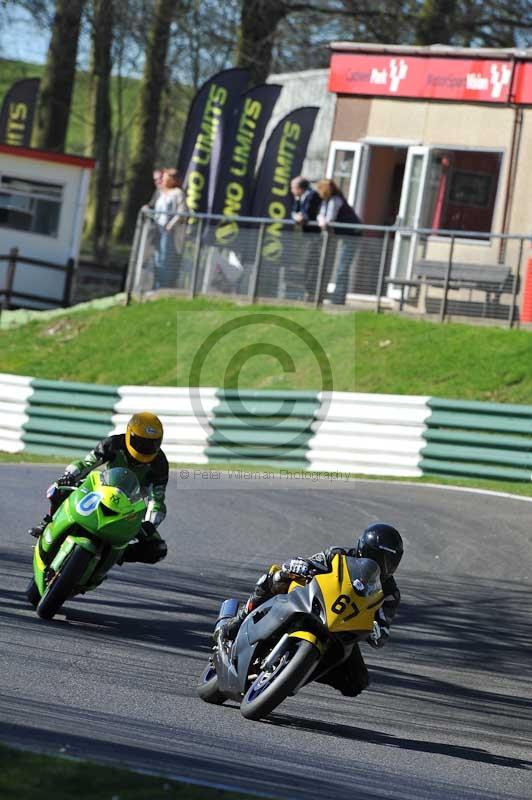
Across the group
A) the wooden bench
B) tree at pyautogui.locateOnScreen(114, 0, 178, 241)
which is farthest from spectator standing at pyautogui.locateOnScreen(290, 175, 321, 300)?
tree at pyautogui.locateOnScreen(114, 0, 178, 241)

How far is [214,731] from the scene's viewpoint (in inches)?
257

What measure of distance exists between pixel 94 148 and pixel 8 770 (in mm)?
40269

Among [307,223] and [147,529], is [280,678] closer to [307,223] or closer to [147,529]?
[147,529]

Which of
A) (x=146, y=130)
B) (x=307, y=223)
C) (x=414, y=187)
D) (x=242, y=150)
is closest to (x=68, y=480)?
(x=307, y=223)

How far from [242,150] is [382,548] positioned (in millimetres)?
19354

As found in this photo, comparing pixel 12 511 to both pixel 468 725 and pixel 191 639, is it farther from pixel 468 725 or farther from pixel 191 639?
pixel 468 725

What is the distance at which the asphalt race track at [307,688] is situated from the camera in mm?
6004

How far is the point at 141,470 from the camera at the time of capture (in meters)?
9.53

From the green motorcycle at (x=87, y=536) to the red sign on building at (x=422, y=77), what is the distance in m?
15.5

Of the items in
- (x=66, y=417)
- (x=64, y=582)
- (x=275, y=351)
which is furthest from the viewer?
(x=275, y=351)

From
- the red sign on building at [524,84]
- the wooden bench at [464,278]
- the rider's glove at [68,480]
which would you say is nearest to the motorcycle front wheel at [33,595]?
the rider's glove at [68,480]

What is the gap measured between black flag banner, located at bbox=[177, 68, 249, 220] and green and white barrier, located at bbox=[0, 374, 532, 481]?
23.8 feet

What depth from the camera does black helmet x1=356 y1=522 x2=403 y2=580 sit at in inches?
277

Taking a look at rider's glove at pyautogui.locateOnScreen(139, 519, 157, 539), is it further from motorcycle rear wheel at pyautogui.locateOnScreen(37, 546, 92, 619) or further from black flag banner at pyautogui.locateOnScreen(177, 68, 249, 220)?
black flag banner at pyautogui.locateOnScreen(177, 68, 249, 220)
